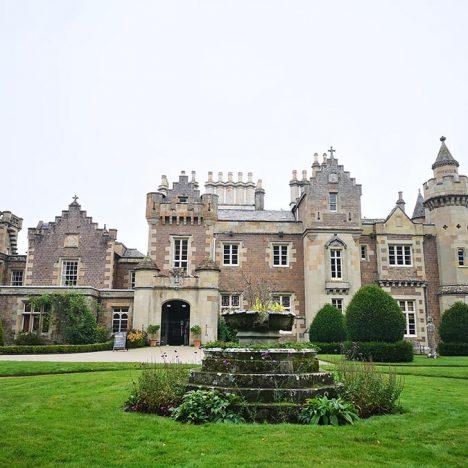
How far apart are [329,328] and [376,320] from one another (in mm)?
6661

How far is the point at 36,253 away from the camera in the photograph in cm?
3856

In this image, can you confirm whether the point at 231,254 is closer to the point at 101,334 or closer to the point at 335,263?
the point at 335,263

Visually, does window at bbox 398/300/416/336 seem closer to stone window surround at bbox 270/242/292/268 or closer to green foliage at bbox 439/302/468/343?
green foliage at bbox 439/302/468/343

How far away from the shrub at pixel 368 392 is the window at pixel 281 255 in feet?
90.4

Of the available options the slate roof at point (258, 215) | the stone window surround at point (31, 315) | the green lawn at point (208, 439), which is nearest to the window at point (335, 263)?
the slate roof at point (258, 215)

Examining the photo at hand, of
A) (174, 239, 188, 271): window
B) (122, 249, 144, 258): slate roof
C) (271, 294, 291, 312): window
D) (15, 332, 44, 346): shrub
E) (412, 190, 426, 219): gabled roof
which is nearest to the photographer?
(15, 332, 44, 346): shrub

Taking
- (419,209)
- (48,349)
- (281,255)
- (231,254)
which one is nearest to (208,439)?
(48,349)

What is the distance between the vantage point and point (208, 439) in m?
8.05

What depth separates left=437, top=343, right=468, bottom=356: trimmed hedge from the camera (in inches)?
1184

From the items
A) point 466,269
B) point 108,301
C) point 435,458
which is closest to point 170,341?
point 108,301

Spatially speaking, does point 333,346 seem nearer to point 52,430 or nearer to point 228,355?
point 228,355

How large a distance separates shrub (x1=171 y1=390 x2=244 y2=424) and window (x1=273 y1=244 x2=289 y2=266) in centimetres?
2898

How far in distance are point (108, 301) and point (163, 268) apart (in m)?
4.83

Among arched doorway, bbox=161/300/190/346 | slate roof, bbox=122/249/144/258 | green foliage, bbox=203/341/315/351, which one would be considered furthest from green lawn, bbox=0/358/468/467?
slate roof, bbox=122/249/144/258
